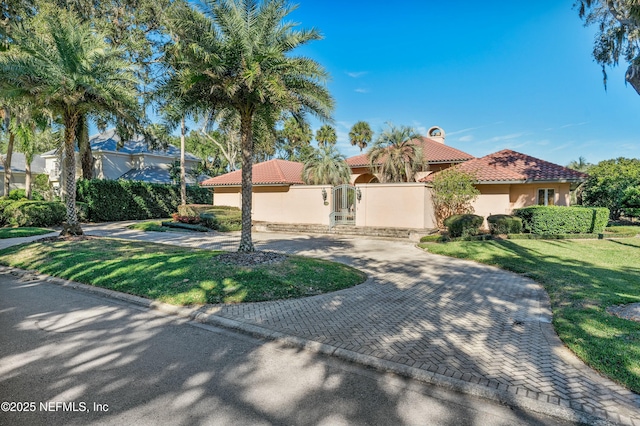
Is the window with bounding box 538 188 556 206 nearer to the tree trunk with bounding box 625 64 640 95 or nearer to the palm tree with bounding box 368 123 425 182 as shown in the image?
the palm tree with bounding box 368 123 425 182

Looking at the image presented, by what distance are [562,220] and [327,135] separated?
34000 mm

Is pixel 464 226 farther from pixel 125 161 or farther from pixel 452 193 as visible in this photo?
pixel 125 161

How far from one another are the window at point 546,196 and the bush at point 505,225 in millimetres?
5071

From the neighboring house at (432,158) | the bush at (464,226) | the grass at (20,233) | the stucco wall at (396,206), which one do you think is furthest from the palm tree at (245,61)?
the neighboring house at (432,158)

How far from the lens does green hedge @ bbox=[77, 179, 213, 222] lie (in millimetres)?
23656

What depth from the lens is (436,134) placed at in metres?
28.6

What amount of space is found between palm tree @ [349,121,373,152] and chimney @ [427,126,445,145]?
14258 millimetres

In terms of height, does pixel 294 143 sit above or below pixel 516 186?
above

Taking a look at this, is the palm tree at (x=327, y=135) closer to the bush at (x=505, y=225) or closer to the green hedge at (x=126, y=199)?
the green hedge at (x=126, y=199)

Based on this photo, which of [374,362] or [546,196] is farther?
[546,196]

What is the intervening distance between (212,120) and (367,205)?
38.3 ft

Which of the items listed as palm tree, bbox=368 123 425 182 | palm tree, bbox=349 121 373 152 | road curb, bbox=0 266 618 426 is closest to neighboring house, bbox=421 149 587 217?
palm tree, bbox=368 123 425 182

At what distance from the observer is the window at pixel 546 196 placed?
19.8 meters

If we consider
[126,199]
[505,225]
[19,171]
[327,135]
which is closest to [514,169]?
[505,225]
